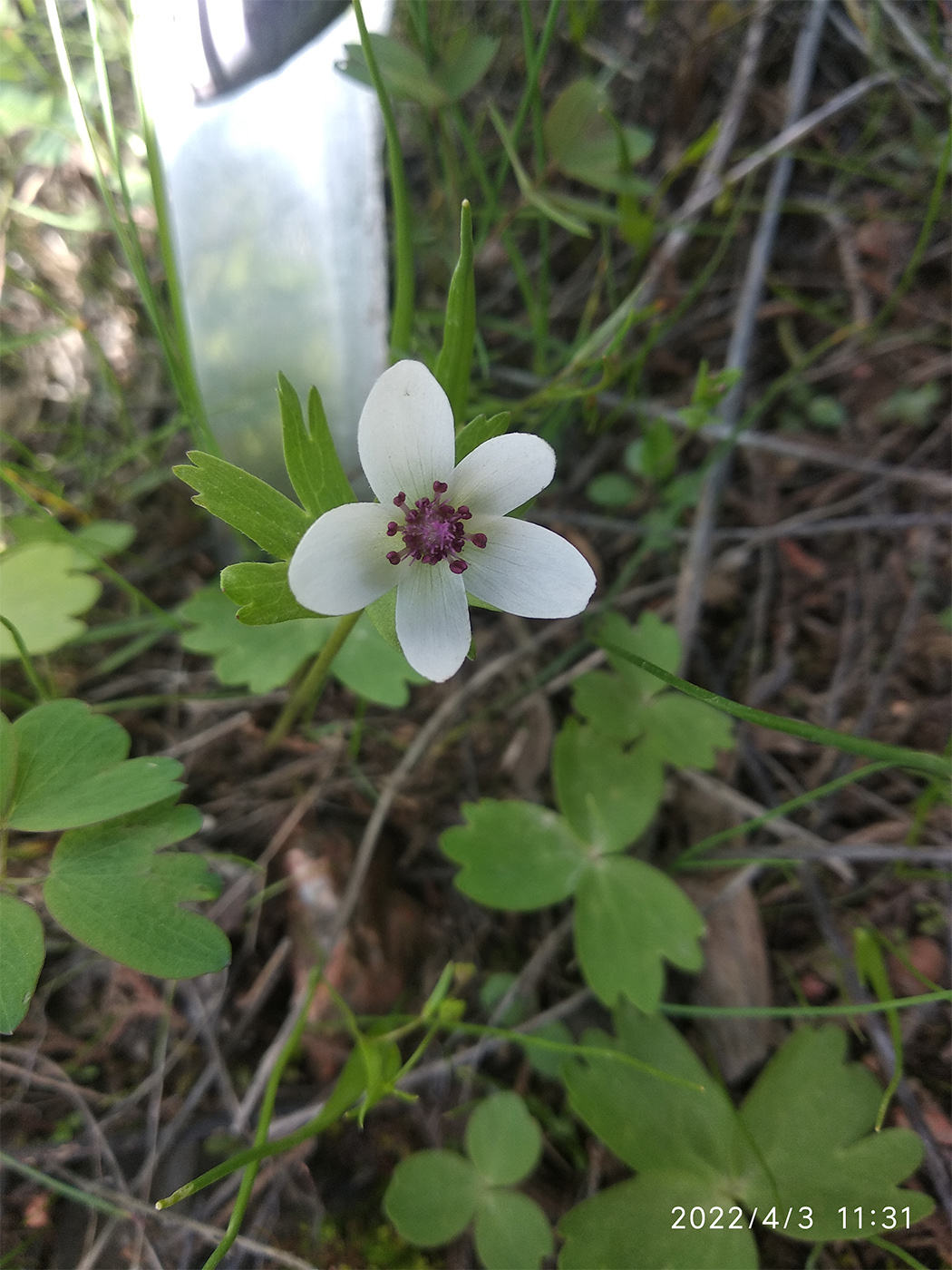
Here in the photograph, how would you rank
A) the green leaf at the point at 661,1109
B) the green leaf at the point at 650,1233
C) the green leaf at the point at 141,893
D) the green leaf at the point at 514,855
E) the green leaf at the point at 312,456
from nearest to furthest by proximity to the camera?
1. the green leaf at the point at 312,456
2. the green leaf at the point at 141,893
3. the green leaf at the point at 650,1233
4. the green leaf at the point at 661,1109
5. the green leaf at the point at 514,855

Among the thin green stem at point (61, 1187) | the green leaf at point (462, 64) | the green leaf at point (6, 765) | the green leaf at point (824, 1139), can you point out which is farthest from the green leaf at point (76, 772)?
the green leaf at point (462, 64)

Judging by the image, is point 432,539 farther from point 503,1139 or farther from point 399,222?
point 503,1139

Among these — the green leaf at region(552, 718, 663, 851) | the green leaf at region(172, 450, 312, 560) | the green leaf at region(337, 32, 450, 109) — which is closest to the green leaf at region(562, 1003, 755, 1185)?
the green leaf at region(552, 718, 663, 851)

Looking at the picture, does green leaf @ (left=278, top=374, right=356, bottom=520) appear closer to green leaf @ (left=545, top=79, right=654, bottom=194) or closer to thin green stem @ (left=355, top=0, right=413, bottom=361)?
thin green stem @ (left=355, top=0, right=413, bottom=361)

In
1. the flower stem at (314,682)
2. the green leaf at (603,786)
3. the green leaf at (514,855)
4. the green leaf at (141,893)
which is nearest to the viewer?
the green leaf at (141,893)

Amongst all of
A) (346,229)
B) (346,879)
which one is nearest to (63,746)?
(346,879)

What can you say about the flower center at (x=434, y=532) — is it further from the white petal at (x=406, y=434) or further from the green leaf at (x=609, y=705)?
the green leaf at (x=609, y=705)

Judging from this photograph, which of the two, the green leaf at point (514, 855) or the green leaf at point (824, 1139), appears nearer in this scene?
the green leaf at point (824, 1139)
